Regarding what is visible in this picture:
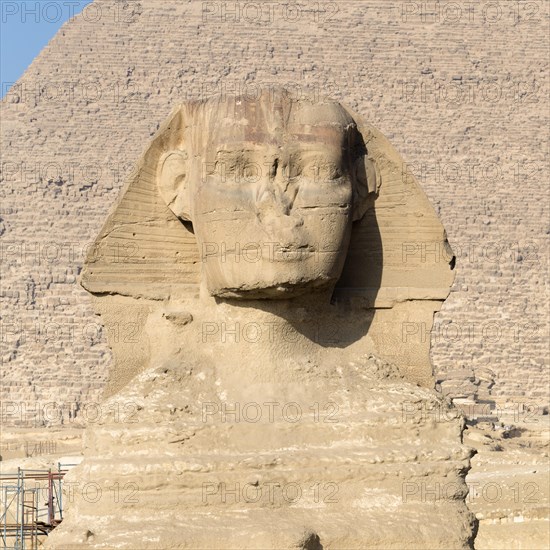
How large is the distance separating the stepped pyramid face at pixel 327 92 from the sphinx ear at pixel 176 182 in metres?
92.4

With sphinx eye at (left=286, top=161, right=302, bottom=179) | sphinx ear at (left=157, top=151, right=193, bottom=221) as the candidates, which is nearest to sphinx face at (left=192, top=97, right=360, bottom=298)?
sphinx eye at (left=286, top=161, right=302, bottom=179)

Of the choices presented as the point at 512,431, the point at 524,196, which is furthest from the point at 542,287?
the point at 512,431

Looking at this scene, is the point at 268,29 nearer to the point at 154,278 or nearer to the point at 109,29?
the point at 109,29

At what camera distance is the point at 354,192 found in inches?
244

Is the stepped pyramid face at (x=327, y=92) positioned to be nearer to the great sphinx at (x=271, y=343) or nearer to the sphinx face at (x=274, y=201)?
the great sphinx at (x=271, y=343)

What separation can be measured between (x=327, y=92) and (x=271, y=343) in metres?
106

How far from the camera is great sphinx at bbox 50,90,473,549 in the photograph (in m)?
5.84

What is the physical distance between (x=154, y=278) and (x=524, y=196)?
101 metres

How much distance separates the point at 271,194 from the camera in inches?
236

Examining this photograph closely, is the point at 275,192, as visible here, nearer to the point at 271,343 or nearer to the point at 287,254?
the point at 287,254

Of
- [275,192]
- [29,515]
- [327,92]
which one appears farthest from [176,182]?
[327,92]

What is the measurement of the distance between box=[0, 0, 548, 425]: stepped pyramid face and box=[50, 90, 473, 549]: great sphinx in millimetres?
92242

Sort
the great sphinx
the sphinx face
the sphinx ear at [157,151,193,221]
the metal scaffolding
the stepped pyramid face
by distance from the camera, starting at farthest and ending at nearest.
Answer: the stepped pyramid face → the metal scaffolding → the sphinx ear at [157,151,193,221] → the sphinx face → the great sphinx

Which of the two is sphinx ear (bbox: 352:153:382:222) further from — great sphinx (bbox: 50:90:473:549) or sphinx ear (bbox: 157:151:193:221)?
sphinx ear (bbox: 157:151:193:221)
